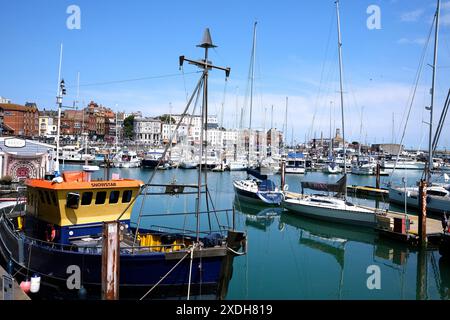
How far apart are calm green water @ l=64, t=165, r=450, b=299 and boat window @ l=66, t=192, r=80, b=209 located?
4132 millimetres

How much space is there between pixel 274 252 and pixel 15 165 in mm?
25536

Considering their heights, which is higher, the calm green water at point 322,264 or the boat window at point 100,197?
the boat window at point 100,197

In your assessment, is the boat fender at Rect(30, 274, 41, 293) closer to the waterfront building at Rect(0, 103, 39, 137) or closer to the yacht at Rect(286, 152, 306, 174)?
the yacht at Rect(286, 152, 306, 174)

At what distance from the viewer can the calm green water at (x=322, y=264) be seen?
17734mm

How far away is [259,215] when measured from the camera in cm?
3850

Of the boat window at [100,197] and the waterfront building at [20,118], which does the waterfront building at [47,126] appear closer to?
the waterfront building at [20,118]

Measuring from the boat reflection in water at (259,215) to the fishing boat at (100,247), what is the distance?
17417 mm

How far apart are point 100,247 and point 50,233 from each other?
326 cm

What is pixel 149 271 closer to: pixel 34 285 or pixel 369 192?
pixel 34 285

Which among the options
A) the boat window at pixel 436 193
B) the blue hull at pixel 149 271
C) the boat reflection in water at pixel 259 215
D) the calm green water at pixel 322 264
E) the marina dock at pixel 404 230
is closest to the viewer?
the blue hull at pixel 149 271

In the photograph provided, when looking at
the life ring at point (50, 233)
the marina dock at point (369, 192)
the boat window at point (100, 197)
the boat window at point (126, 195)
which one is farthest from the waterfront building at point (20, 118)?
the boat window at point (100, 197)

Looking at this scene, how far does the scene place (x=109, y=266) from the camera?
38.2 ft

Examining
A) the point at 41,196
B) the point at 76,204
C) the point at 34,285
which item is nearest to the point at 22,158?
the point at 41,196

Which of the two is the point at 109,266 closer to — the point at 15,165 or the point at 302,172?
the point at 15,165
